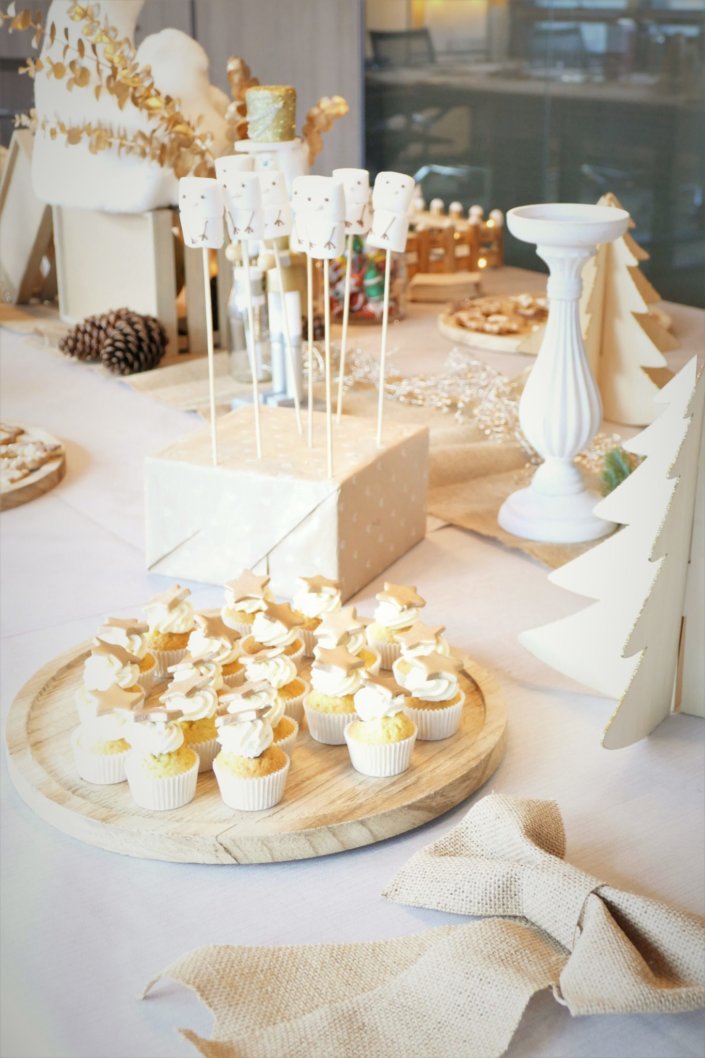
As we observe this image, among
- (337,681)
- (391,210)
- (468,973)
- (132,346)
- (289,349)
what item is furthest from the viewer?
(132,346)

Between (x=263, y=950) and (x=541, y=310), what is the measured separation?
236 cm

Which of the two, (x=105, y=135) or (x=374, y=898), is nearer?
(x=374, y=898)

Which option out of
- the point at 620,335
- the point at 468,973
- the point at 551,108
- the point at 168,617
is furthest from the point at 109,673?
the point at 551,108

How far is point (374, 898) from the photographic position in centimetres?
108

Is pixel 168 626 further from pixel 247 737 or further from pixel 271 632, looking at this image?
pixel 247 737

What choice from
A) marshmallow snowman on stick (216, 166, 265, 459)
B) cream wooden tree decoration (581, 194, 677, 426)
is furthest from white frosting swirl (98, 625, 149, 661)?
cream wooden tree decoration (581, 194, 677, 426)

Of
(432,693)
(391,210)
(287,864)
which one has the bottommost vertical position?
(287,864)

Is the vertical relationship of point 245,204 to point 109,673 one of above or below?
above

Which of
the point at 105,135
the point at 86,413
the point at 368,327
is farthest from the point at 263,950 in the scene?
the point at 368,327

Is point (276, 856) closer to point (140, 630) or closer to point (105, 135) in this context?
point (140, 630)

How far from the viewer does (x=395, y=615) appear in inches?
52.6

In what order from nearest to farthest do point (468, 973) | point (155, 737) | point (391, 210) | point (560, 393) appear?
1. point (468, 973)
2. point (155, 737)
3. point (391, 210)
4. point (560, 393)

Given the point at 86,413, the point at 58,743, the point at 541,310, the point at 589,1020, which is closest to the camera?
the point at 589,1020

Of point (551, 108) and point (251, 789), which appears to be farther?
point (551, 108)
